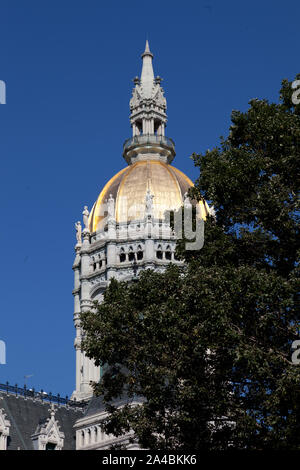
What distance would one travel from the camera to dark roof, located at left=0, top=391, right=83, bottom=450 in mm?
72500

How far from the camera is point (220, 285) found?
38.9m

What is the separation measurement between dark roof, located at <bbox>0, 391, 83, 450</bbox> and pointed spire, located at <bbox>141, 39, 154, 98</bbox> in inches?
2157

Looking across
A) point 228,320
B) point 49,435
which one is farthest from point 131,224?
point 228,320

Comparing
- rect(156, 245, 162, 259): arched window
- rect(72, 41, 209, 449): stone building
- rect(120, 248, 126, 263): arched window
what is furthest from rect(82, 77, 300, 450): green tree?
rect(120, 248, 126, 263): arched window

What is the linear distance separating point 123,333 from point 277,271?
661 cm

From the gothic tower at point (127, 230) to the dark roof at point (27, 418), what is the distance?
74.8ft

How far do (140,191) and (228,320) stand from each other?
251 feet

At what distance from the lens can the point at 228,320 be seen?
A: 126 feet

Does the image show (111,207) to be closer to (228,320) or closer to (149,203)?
(149,203)

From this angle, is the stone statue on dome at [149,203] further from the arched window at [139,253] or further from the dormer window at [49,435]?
the dormer window at [49,435]

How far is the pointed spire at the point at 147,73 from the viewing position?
418 ft

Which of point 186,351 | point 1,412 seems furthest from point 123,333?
point 1,412
